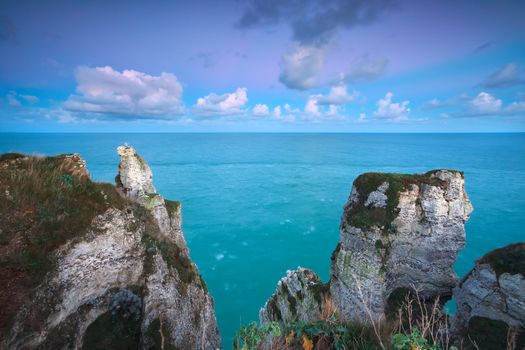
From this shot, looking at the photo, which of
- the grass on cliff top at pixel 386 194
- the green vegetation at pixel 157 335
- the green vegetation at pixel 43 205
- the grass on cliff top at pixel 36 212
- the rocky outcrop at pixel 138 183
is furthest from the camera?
the grass on cliff top at pixel 386 194

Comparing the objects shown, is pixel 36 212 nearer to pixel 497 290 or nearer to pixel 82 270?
pixel 82 270

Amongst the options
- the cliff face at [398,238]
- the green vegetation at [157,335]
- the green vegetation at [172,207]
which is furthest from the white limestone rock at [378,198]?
the green vegetation at [157,335]

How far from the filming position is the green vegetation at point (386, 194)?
26984 mm

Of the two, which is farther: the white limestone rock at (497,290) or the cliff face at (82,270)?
the white limestone rock at (497,290)

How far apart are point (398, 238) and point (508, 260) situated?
28.0 feet

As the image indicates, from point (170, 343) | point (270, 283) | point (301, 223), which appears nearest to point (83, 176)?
point (170, 343)

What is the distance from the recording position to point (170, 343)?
11.6 m

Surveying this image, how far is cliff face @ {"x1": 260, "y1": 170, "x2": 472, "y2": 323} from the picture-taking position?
2667cm

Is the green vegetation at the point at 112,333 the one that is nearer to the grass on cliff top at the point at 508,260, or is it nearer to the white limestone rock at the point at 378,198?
the white limestone rock at the point at 378,198

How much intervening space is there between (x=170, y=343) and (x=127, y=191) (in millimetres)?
17579

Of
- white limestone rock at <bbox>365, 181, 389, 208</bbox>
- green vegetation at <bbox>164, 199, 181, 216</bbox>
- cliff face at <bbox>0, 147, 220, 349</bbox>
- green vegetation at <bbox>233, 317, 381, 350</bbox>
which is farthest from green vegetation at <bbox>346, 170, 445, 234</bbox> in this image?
green vegetation at <bbox>233, 317, 381, 350</bbox>

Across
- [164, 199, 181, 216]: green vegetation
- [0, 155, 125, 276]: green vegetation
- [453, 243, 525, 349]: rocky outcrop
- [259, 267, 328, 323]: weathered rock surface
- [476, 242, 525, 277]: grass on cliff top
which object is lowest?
[259, 267, 328, 323]: weathered rock surface

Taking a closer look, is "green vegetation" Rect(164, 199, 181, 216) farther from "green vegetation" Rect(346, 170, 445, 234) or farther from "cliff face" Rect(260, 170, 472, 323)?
"green vegetation" Rect(346, 170, 445, 234)

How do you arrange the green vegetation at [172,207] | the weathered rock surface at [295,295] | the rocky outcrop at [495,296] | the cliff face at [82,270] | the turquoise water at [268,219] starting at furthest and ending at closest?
1. the turquoise water at [268,219]
2. the weathered rock surface at [295,295]
3. the green vegetation at [172,207]
4. the rocky outcrop at [495,296]
5. the cliff face at [82,270]
